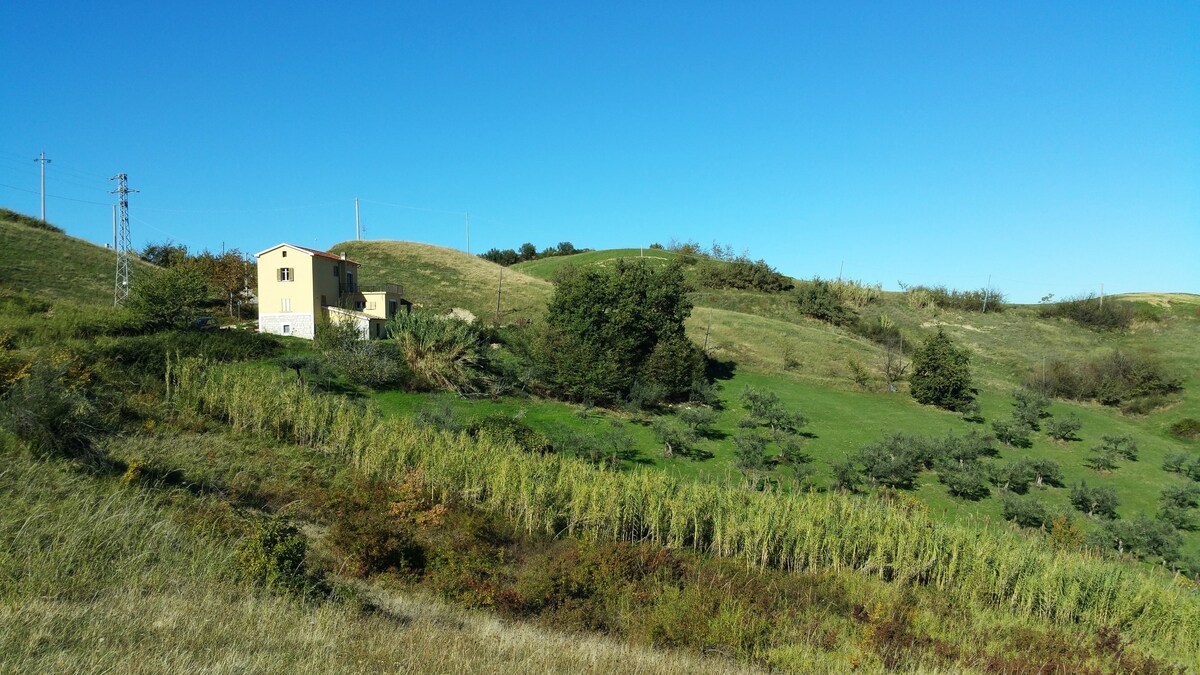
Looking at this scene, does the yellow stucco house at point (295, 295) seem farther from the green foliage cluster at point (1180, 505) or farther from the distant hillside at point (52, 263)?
the green foliage cluster at point (1180, 505)

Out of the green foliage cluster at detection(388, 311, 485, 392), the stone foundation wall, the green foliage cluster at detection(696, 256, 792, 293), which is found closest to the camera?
the green foliage cluster at detection(388, 311, 485, 392)

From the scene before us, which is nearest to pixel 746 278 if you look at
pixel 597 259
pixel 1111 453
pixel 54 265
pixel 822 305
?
pixel 822 305

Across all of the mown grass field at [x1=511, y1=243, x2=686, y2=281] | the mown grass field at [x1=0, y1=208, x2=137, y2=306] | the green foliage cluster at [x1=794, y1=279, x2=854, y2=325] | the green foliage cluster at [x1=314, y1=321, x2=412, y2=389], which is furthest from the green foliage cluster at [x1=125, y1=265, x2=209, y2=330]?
the mown grass field at [x1=511, y1=243, x2=686, y2=281]

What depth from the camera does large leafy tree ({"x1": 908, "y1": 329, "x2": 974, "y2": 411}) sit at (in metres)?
35.3

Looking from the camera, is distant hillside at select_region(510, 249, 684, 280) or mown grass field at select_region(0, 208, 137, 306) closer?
mown grass field at select_region(0, 208, 137, 306)

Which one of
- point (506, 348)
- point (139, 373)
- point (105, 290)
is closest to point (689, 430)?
point (506, 348)

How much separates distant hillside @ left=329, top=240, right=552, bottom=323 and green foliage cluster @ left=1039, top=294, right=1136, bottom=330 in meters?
56.8

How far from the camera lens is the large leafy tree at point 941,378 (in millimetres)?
35312

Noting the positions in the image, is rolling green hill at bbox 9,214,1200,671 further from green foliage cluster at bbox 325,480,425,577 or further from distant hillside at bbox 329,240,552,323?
distant hillside at bbox 329,240,552,323

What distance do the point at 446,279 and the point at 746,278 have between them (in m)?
33.1

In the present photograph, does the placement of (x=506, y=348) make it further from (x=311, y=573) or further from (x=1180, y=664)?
(x=1180, y=664)

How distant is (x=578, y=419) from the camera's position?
87.6 feet

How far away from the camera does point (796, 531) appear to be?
12766 millimetres

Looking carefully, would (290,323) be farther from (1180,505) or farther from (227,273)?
(1180,505)
